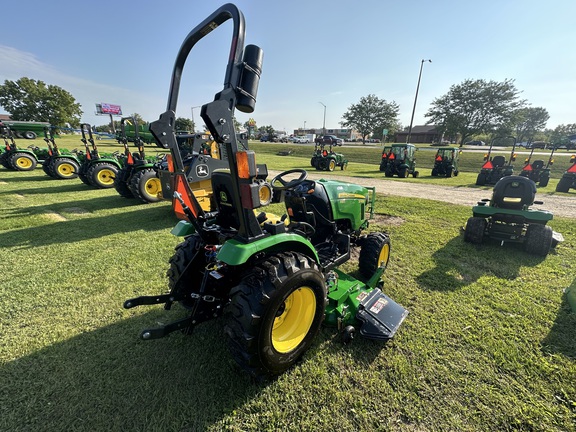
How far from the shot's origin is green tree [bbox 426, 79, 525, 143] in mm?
38062

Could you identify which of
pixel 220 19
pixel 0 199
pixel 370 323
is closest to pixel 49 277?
pixel 220 19

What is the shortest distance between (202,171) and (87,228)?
254 centimetres

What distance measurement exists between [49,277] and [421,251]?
5.48 m

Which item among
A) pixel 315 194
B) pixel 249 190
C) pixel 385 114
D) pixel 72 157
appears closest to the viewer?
pixel 249 190

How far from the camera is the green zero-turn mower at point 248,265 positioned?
1.53m

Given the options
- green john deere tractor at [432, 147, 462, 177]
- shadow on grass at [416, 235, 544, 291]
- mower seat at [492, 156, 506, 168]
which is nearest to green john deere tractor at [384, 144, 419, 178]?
green john deere tractor at [432, 147, 462, 177]

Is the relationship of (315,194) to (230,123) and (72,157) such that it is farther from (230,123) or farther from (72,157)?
(72,157)

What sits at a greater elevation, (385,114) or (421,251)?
(385,114)

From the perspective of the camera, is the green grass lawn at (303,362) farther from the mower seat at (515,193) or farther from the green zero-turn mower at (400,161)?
the green zero-turn mower at (400,161)

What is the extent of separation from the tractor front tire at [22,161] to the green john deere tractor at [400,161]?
18.0 m

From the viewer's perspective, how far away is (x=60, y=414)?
1709 mm

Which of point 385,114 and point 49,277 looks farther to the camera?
point 385,114

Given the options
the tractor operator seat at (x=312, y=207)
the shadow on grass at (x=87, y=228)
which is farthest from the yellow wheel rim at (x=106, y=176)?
the tractor operator seat at (x=312, y=207)

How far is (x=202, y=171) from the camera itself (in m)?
5.72
